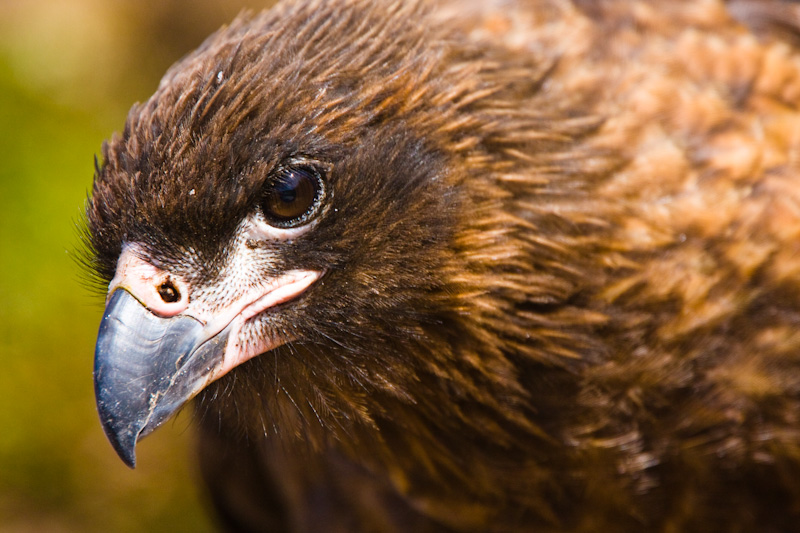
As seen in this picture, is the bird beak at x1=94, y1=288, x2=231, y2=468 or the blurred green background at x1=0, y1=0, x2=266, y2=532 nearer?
the bird beak at x1=94, y1=288, x2=231, y2=468

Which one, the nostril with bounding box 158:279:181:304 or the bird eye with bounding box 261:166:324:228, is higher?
the bird eye with bounding box 261:166:324:228

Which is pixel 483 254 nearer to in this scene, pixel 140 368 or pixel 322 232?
pixel 322 232

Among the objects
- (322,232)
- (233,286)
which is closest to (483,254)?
(322,232)

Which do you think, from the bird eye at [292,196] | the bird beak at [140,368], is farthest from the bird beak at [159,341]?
the bird eye at [292,196]

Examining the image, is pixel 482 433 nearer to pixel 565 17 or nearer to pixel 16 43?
pixel 565 17

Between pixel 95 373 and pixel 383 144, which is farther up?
pixel 383 144

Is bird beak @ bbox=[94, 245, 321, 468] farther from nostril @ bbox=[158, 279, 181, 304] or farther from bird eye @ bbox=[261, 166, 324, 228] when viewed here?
bird eye @ bbox=[261, 166, 324, 228]

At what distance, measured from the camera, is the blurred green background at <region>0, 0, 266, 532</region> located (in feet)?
15.4

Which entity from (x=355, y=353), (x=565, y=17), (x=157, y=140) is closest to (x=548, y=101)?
(x=565, y=17)

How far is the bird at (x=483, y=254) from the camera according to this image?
2.25 meters

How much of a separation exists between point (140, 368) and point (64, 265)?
10.8ft

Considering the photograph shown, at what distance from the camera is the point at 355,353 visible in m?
2.39

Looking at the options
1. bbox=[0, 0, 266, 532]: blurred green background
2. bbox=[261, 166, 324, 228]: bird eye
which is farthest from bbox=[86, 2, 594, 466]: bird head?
bbox=[0, 0, 266, 532]: blurred green background

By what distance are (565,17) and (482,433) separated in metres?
1.19
